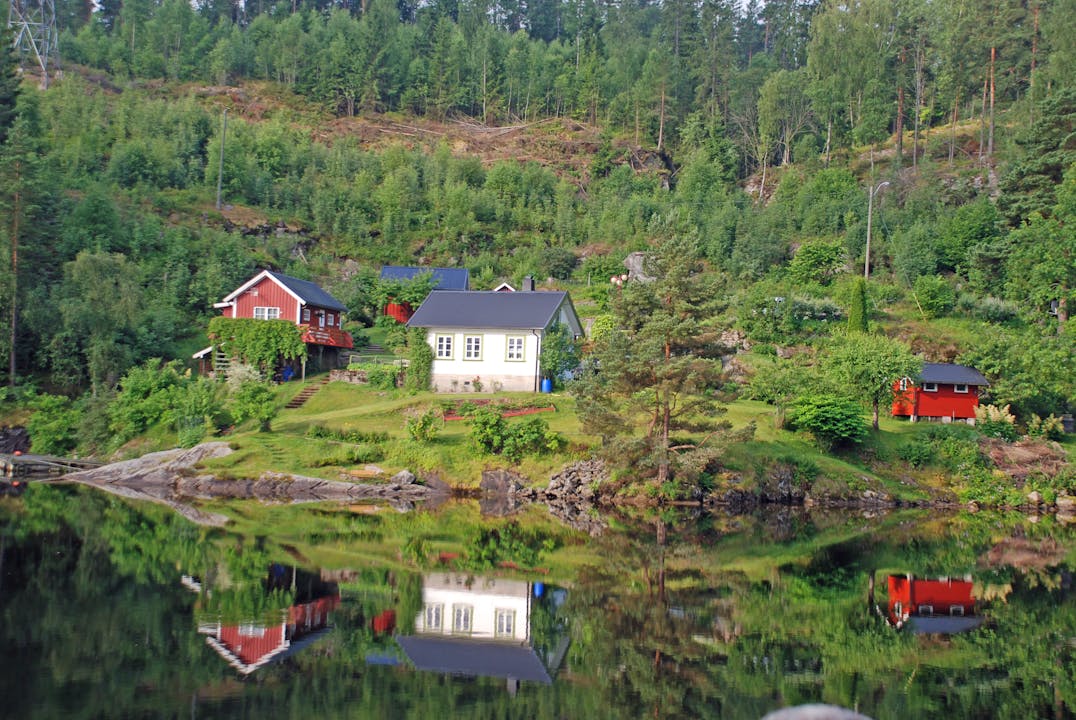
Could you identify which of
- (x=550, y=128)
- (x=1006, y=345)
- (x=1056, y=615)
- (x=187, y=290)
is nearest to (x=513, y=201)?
(x=550, y=128)

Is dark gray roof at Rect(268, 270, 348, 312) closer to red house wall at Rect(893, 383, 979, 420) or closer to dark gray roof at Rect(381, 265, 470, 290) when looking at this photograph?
dark gray roof at Rect(381, 265, 470, 290)

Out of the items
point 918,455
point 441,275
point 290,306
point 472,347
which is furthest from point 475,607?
point 441,275

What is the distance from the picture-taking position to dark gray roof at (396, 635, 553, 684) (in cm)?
1308

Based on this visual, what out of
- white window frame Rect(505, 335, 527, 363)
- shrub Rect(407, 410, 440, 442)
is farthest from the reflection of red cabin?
white window frame Rect(505, 335, 527, 363)

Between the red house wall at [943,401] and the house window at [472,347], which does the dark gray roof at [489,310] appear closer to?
the house window at [472,347]

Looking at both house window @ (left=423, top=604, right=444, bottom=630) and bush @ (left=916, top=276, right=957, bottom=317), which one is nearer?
house window @ (left=423, top=604, right=444, bottom=630)

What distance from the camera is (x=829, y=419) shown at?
3569 cm

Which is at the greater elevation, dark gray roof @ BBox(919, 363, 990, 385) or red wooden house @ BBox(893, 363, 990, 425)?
dark gray roof @ BBox(919, 363, 990, 385)

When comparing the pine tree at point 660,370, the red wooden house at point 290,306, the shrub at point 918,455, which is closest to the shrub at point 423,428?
the pine tree at point 660,370

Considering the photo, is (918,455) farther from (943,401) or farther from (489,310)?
(489,310)

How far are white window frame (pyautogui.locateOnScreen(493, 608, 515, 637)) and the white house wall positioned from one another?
27.6m

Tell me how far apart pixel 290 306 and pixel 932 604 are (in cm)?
3715

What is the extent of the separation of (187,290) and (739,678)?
4764 cm

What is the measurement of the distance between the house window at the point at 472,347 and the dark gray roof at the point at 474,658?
30.5 m
